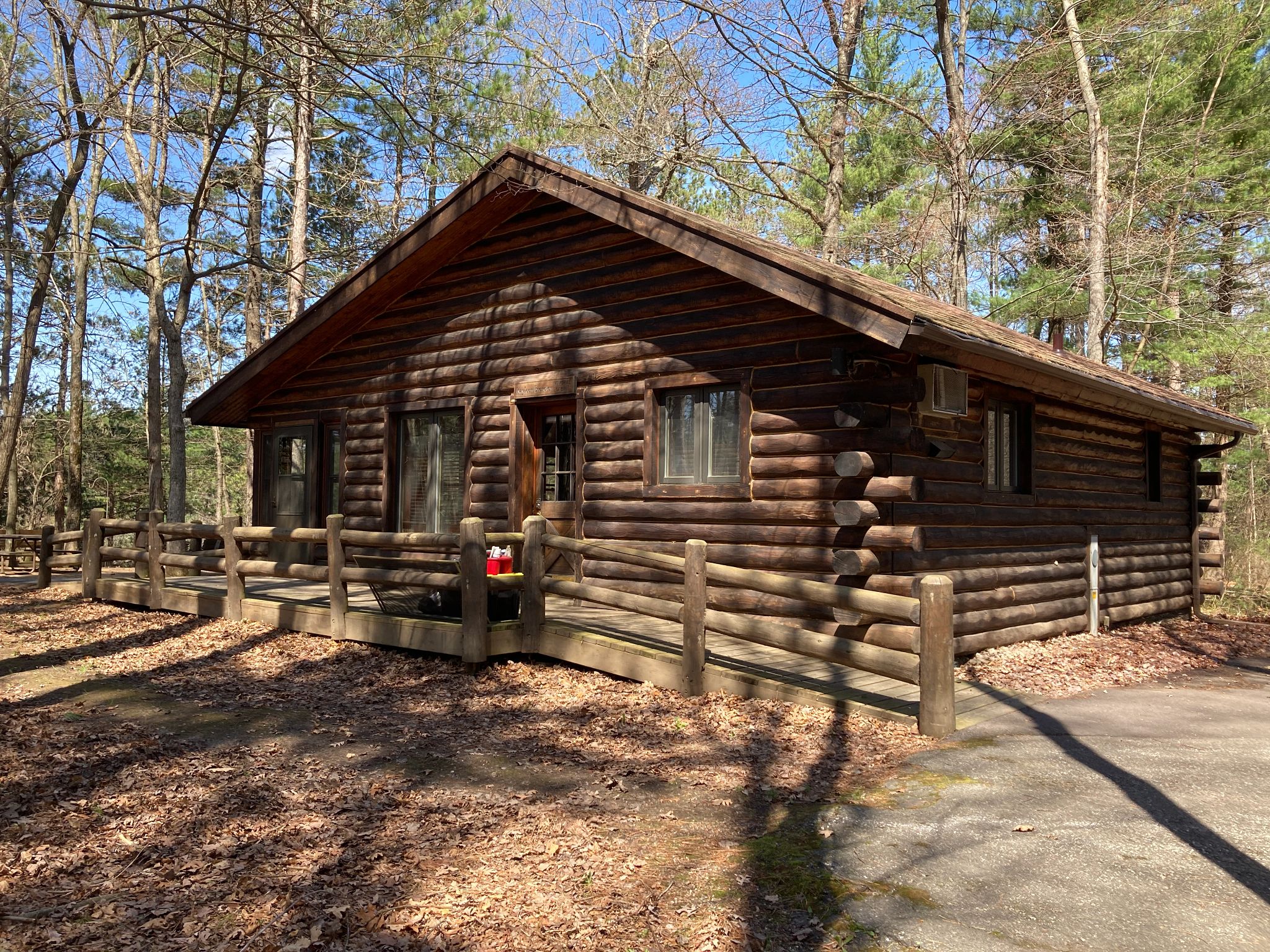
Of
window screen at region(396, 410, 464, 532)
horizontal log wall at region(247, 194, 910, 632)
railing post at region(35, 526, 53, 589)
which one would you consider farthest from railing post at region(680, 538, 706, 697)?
railing post at region(35, 526, 53, 589)

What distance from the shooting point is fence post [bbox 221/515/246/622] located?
34.0 feet

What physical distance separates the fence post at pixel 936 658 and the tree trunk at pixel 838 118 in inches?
476

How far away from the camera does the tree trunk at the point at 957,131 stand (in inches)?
703

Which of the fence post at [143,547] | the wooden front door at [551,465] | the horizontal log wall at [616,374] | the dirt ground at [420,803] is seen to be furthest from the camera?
the fence post at [143,547]

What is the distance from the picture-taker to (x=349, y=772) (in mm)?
5652

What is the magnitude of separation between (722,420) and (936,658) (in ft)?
13.1

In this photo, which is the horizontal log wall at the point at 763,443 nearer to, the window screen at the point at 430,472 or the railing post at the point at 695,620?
the window screen at the point at 430,472

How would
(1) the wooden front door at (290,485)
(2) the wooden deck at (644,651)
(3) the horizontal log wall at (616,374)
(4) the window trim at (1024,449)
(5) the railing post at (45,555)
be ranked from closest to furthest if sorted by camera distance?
(2) the wooden deck at (644,651) → (3) the horizontal log wall at (616,374) → (4) the window trim at (1024,449) → (5) the railing post at (45,555) → (1) the wooden front door at (290,485)

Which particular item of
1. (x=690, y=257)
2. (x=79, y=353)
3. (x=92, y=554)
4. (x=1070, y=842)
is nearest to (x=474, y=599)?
(x=690, y=257)

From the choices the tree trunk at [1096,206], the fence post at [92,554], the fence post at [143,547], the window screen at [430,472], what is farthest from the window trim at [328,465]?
the tree trunk at [1096,206]

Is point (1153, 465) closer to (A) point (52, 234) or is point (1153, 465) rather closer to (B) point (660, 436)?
(B) point (660, 436)

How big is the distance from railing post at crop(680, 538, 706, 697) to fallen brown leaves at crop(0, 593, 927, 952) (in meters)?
0.21

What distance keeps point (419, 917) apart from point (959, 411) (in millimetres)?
6438

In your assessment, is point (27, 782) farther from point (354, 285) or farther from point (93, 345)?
point (93, 345)
